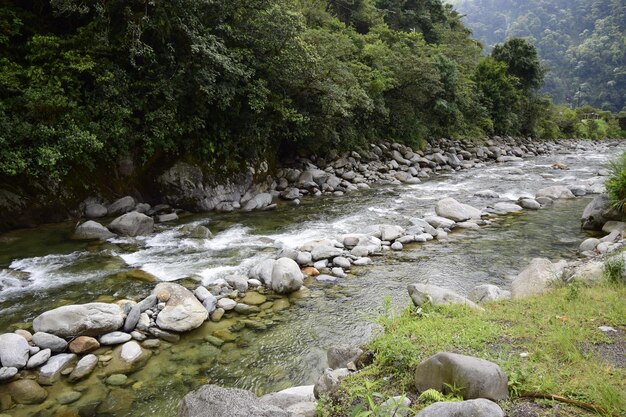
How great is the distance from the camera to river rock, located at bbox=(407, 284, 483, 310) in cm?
459

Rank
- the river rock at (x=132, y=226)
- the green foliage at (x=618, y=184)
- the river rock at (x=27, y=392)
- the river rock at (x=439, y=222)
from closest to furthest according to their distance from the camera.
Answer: the river rock at (x=27, y=392) < the green foliage at (x=618, y=184) < the river rock at (x=132, y=226) < the river rock at (x=439, y=222)

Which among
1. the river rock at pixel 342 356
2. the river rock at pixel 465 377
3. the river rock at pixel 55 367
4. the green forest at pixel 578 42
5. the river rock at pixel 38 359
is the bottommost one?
the river rock at pixel 55 367

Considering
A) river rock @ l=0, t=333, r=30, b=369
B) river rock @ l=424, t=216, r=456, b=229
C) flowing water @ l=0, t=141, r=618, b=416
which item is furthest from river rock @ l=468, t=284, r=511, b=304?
river rock @ l=0, t=333, r=30, b=369

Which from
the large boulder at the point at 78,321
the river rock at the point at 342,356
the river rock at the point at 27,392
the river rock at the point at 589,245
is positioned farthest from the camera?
the river rock at the point at 589,245

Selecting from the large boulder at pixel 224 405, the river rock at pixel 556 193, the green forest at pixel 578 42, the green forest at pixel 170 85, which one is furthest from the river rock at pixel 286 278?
the green forest at pixel 578 42

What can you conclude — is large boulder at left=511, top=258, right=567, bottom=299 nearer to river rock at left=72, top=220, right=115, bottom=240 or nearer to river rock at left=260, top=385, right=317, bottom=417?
river rock at left=260, top=385, right=317, bottom=417

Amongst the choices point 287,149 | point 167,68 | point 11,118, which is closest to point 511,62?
point 287,149

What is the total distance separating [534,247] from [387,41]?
22.1 m

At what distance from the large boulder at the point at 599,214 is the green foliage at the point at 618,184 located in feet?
0.88

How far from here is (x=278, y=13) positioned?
40.6 feet

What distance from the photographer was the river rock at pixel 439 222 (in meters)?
10.5

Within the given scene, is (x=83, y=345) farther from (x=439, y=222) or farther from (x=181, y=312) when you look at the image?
(x=439, y=222)

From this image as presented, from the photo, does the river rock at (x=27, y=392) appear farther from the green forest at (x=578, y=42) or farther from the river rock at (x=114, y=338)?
the green forest at (x=578, y=42)

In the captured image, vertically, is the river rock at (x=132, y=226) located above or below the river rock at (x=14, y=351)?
above
